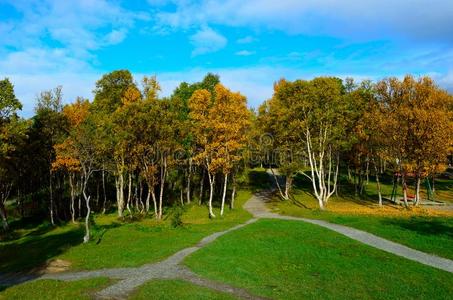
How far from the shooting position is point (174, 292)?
2339cm

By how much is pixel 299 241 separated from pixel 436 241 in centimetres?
1123

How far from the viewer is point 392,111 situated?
6250 centimetres

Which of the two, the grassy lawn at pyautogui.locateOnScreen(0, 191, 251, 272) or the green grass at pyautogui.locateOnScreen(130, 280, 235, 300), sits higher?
the green grass at pyautogui.locateOnScreen(130, 280, 235, 300)

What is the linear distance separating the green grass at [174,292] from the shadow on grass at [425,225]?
2430 cm

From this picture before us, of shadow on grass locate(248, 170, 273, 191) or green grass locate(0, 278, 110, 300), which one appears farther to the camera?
shadow on grass locate(248, 170, 273, 191)

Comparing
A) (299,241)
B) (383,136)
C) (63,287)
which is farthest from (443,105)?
(63,287)

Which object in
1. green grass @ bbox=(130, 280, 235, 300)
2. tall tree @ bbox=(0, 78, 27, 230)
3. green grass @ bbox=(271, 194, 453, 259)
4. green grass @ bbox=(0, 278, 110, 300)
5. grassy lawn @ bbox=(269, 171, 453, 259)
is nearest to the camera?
green grass @ bbox=(130, 280, 235, 300)

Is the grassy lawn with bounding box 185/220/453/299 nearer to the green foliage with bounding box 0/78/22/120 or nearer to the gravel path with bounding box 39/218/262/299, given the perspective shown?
the gravel path with bounding box 39/218/262/299

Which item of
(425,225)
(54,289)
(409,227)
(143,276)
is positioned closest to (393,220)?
(425,225)

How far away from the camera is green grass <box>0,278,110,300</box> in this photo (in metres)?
23.4

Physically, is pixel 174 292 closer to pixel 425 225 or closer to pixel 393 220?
pixel 425 225

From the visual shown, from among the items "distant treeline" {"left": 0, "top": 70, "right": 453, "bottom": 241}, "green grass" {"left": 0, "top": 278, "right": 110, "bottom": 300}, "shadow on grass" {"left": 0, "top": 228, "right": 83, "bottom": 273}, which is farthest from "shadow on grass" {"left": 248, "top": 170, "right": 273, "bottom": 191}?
"green grass" {"left": 0, "top": 278, "right": 110, "bottom": 300}

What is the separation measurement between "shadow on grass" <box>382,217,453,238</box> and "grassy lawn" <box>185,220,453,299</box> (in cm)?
817

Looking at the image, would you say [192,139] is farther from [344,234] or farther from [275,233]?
[344,234]
